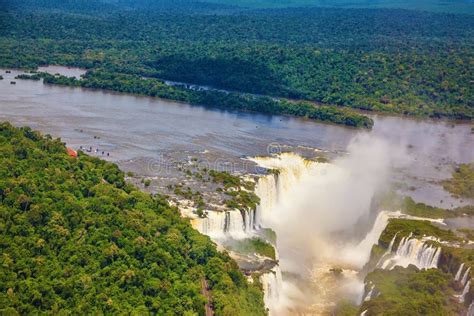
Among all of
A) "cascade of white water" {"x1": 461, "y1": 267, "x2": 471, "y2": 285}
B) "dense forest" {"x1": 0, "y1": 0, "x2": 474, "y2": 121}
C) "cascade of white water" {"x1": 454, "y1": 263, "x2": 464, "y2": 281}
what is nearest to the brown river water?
"dense forest" {"x1": 0, "y1": 0, "x2": 474, "y2": 121}

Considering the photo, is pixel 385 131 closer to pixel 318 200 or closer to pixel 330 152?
pixel 330 152

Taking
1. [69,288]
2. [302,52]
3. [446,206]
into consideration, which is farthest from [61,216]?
[302,52]

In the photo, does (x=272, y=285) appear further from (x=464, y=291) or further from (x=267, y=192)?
(x=267, y=192)

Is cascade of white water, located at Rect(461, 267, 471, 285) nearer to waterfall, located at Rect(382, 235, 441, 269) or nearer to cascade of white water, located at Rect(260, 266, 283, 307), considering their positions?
waterfall, located at Rect(382, 235, 441, 269)

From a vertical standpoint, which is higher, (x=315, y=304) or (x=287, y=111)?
(x=287, y=111)

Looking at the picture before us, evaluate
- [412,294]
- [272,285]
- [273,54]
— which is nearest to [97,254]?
[272,285]

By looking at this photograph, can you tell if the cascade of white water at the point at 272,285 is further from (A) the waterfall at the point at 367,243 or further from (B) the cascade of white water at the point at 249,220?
(A) the waterfall at the point at 367,243
